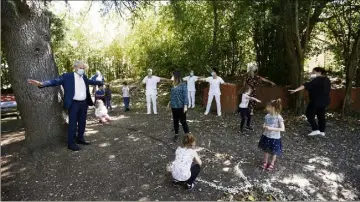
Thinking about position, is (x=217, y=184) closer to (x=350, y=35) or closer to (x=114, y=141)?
(x=114, y=141)

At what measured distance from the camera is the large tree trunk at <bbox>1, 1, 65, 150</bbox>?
22.5 ft

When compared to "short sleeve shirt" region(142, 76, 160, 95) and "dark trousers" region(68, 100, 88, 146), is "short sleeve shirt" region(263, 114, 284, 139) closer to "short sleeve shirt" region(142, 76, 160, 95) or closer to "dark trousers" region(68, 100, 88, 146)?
"dark trousers" region(68, 100, 88, 146)

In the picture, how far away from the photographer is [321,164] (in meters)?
7.30

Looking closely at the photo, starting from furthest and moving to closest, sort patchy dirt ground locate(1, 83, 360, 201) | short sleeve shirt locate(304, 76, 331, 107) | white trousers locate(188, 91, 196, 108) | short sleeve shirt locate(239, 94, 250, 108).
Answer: white trousers locate(188, 91, 196, 108), short sleeve shirt locate(304, 76, 331, 107), short sleeve shirt locate(239, 94, 250, 108), patchy dirt ground locate(1, 83, 360, 201)

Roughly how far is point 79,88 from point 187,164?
2.81 meters

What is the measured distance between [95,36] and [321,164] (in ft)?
74.5

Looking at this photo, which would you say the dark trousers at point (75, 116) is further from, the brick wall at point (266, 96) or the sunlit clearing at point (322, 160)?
the brick wall at point (266, 96)

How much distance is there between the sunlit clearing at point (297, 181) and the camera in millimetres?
6234

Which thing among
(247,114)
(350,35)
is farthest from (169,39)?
(247,114)

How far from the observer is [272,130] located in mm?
6504

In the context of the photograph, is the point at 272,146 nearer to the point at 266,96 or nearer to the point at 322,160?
the point at 322,160

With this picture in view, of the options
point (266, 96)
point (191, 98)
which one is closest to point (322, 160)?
point (266, 96)

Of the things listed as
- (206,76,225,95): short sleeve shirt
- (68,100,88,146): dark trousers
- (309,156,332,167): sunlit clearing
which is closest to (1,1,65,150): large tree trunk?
(68,100,88,146): dark trousers

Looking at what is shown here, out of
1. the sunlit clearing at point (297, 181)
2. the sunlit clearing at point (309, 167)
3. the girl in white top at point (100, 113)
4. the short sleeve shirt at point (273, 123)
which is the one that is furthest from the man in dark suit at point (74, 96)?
the sunlit clearing at point (309, 167)
